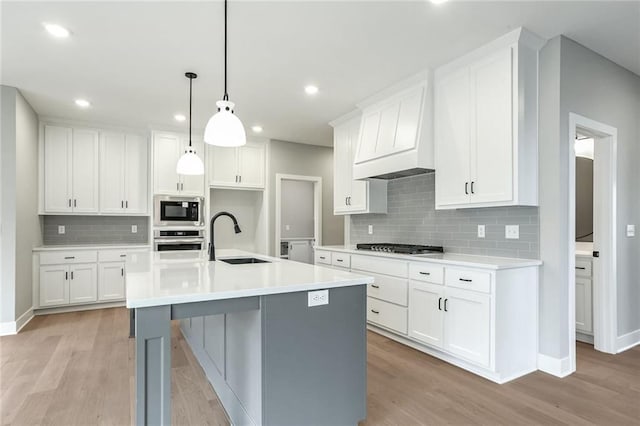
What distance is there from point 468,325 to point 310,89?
277 centimetres

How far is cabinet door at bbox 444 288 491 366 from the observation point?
264 cm

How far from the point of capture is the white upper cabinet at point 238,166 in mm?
5566

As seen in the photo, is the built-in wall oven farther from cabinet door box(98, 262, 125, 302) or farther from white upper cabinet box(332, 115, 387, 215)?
white upper cabinet box(332, 115, 387, 215)

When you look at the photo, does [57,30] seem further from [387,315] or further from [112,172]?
[387,315]

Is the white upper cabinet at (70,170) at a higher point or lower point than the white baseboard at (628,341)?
higher

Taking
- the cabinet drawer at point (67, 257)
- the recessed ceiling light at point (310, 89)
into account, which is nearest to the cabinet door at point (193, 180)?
the cabinet drawer at point (67, 257)

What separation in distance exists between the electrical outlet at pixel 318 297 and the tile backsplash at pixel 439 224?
196 centimetres

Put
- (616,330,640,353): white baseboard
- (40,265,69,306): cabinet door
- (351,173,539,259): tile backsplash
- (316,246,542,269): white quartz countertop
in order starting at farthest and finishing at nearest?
(40,265,69,306): cabinet door
(616,330,640,353): white baseboard
(351,173,539,259): tile backsplash
(316,246,542,269): white quartz countertop

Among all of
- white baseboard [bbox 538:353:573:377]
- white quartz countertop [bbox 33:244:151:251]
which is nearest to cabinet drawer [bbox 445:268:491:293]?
white baseboard [bbox 538:353:573:377]

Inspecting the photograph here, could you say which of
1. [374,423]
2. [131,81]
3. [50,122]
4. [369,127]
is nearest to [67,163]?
[50,122]

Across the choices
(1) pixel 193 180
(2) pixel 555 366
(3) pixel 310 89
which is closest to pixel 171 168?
(1) pixel 193 180

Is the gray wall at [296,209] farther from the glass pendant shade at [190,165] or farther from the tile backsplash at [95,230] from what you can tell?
the glass pendant shade at [190,165]

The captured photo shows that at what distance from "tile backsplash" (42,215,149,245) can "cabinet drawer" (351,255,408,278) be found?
11.7 ft

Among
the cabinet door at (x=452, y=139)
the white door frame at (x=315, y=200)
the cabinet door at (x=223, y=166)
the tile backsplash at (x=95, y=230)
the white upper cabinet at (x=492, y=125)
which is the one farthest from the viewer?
the white door frame at (x=315, y=200)
